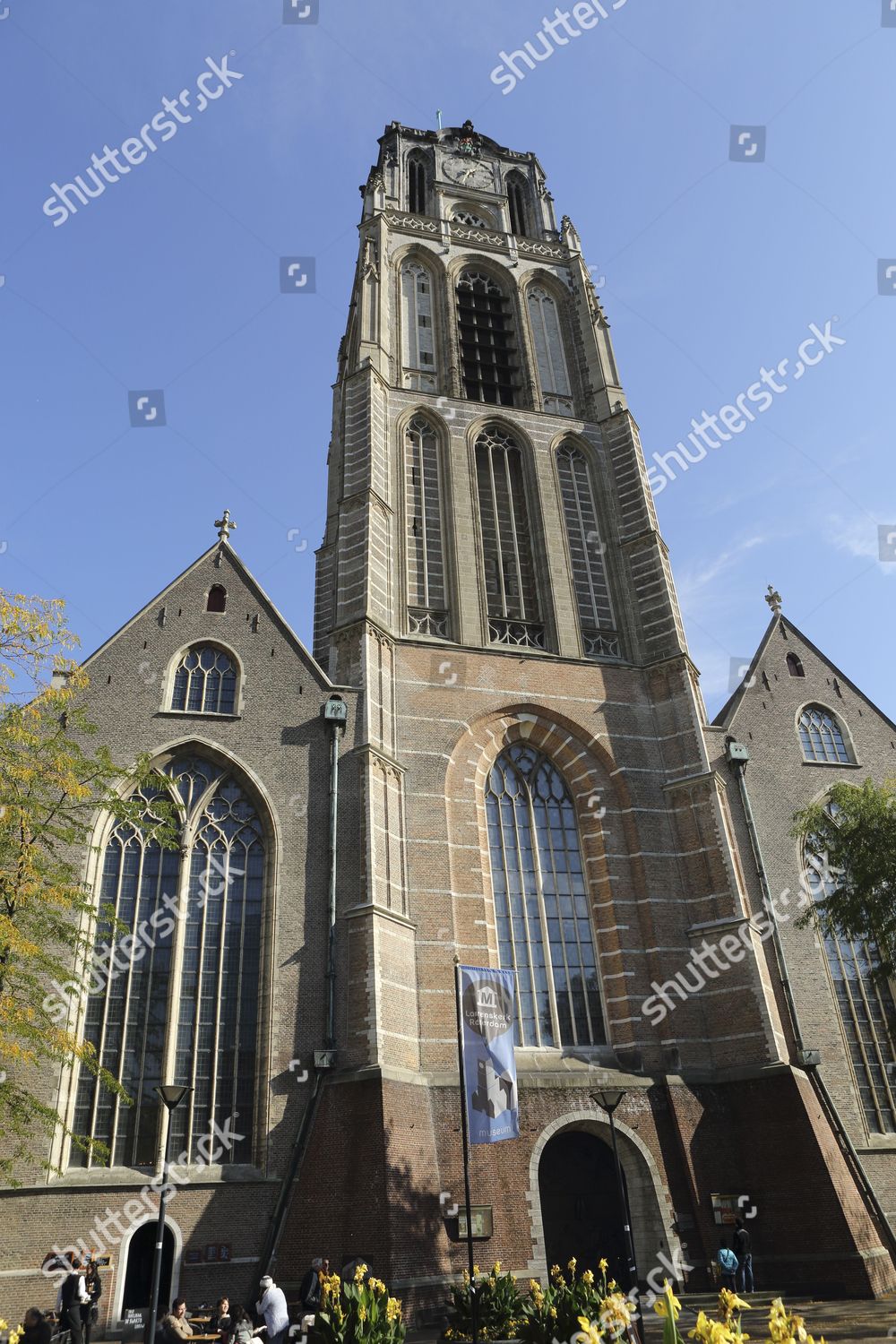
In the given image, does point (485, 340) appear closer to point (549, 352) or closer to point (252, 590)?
point (549, 352)

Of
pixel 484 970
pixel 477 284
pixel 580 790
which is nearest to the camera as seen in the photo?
pixel 484 970

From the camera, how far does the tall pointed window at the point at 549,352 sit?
3391cm

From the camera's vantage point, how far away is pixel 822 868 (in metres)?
25.6

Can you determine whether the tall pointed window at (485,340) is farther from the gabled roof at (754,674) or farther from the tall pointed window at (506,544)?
the gabled roof at (754,674)

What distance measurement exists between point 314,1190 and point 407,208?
38.3m

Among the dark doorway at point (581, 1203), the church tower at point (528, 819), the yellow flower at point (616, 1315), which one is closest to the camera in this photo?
the yellow flower at point (616, 1315)

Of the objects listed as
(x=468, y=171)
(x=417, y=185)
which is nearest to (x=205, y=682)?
(x=417, y=185)

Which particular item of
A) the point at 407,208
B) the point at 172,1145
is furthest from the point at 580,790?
the point at 407,208

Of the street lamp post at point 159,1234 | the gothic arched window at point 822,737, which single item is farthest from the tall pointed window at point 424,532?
the street lamp post at point 159,1234

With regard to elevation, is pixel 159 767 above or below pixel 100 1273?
above

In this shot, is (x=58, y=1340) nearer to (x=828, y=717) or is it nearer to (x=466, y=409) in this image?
(x=828, y=717)

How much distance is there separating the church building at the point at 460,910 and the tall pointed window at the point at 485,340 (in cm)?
167

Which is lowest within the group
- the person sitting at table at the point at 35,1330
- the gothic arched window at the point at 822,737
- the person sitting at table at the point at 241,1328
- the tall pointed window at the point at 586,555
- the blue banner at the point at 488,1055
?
the person sitting at table at the point at 241,1328

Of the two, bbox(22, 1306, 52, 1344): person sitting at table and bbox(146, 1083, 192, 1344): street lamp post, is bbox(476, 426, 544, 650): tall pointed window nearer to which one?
bbox(146, 1083, 192, 1344): street lamp post
